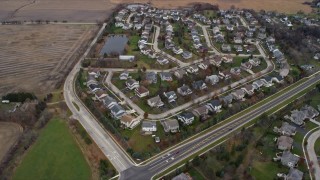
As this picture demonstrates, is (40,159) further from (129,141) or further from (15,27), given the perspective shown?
(15,27)

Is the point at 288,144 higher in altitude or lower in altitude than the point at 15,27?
higher

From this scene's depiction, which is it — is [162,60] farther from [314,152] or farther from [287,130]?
[314,152]

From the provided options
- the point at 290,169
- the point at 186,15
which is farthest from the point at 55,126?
the point at 186,15

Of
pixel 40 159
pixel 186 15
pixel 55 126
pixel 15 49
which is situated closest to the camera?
pixel 40 159

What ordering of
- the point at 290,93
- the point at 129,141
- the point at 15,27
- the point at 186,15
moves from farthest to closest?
the point at 186,15 < the point at 15,27 < the point at 290,93 < the point at 129,141

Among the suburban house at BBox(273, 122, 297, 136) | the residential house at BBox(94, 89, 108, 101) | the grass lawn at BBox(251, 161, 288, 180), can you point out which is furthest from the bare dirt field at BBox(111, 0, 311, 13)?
the grass lawn at BBox(251, 161, 288, 180)

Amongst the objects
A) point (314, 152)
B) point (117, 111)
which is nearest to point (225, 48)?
point (117, 111)
